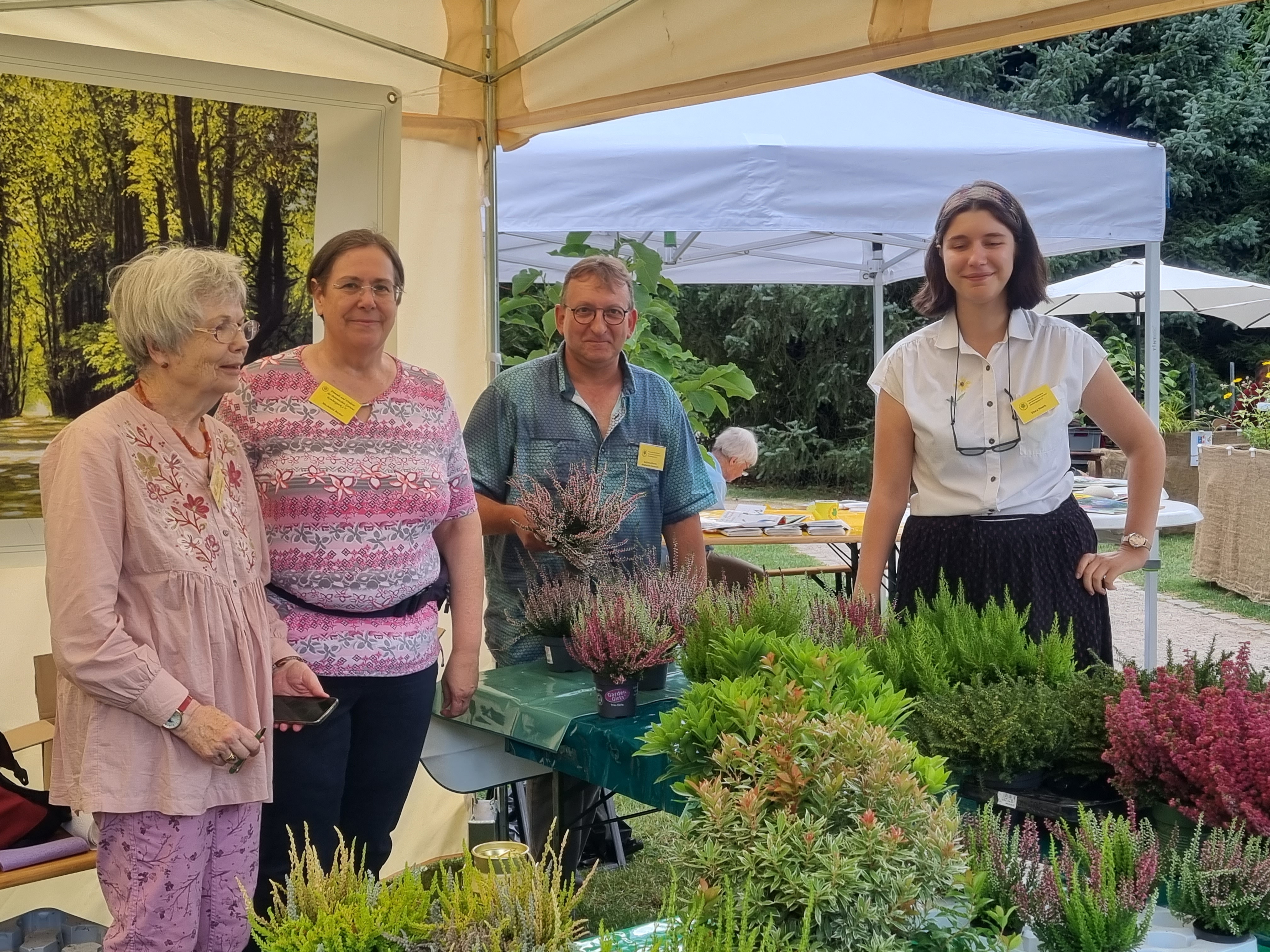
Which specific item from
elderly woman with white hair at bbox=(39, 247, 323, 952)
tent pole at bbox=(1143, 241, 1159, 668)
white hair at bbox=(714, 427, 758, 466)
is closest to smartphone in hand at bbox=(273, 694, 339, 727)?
elderly woman with white hair at bbox=(39, 247, 323, 952)

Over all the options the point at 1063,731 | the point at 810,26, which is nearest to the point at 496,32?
the point at 810,26

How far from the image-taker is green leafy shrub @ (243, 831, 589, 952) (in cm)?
109

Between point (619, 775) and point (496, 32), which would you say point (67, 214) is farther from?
point (619, 775)

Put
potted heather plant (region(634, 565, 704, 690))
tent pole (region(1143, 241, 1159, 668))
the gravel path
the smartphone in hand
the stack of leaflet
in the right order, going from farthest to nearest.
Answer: the gravel path → the stack of leaflet → tent pole (region(1143, 241, 1159, 668)) → potted heather plant (region(634, 565, 704, 690)) → the smartphone in hand

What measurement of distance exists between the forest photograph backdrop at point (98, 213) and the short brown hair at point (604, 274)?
96 centimetres

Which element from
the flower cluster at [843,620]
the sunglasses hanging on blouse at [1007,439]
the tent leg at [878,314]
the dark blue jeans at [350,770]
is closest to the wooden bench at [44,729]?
the dark blue jeans at [350,770]

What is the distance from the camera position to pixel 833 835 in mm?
1226

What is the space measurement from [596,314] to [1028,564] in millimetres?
1201

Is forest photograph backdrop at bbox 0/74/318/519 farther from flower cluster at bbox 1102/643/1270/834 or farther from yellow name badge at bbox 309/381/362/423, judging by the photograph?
flower cluster at bbox 1102/643/1270/834

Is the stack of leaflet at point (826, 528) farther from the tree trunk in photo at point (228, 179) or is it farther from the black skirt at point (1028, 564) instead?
the tree trunk in photo at point (228, 179)

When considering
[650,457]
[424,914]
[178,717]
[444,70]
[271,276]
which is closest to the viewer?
[424,914]

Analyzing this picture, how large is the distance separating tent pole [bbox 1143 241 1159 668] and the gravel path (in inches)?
61.2

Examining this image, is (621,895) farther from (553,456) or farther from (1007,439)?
(1007,439)

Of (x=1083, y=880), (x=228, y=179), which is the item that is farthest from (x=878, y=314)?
(x=1083, y=880)
